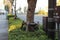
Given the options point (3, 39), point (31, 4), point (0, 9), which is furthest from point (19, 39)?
point (0, 9)

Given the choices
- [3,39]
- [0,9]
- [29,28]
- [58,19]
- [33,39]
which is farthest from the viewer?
[0,9]

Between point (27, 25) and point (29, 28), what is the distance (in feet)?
0.66

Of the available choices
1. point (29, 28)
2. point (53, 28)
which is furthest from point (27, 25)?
point (53, 28)

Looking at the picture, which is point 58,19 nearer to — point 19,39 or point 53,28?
point 53,28

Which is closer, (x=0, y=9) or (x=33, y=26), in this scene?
(x=33, y=26)

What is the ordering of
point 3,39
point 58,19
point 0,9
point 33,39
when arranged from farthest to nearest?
point 0,9 → point 3,39 → point 33,39 → point 58,19

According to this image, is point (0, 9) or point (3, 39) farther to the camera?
point (0, 9)

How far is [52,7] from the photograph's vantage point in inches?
256

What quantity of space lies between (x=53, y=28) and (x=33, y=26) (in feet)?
14.3

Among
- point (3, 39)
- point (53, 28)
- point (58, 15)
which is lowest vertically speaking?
point (3, 39)

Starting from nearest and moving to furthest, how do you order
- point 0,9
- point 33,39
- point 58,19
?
point 58,19 → point 33,39 → point 0,9

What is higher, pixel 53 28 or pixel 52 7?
pixel 52 7

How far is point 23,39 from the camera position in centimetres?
833

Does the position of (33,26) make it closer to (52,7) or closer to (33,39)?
(33,39)
